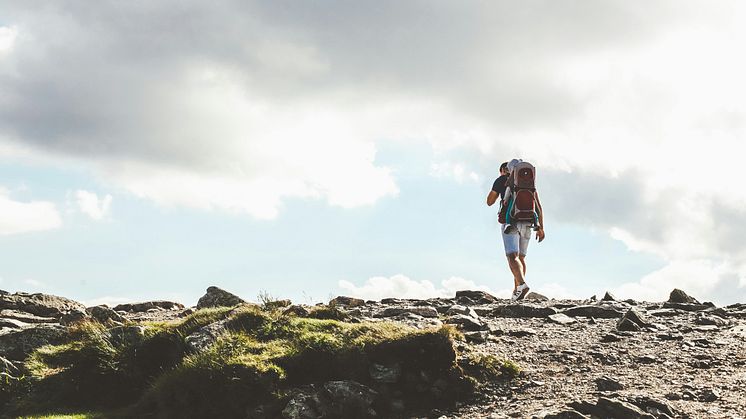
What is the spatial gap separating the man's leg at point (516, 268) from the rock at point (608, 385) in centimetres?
1254

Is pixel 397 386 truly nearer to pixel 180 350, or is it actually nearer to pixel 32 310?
pixel 180 350

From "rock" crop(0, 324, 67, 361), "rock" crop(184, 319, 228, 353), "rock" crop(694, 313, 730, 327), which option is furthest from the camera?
"rock" crop(694, 313, 730, 327)

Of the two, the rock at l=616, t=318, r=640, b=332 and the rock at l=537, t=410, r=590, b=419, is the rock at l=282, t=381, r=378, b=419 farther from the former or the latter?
the rock at l=616, t=318, r=640, b=332

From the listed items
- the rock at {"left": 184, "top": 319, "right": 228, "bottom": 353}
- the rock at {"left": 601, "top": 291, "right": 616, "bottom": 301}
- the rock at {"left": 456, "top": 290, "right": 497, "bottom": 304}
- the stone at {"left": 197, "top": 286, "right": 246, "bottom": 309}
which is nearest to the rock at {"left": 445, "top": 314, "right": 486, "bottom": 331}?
the rock at {"left": 184, "top": 319, "right": 228, "bottom": 353}

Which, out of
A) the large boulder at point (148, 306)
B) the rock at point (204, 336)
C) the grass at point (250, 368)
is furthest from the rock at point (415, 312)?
the large boulder at point (148, 306)

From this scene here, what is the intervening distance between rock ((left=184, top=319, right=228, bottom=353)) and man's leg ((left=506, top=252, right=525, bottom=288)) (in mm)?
12421

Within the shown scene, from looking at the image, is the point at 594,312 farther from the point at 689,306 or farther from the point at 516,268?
the point at 689,306

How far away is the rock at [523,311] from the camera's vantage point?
773 inches

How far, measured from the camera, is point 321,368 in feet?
42.7

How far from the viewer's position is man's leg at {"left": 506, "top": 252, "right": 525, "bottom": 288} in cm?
2422

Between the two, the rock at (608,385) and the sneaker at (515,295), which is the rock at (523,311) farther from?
the rock at (608,385)

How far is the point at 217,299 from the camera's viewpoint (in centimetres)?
2189

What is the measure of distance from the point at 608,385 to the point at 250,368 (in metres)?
6.46

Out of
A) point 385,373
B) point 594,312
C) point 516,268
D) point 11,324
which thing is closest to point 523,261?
point 516,268
